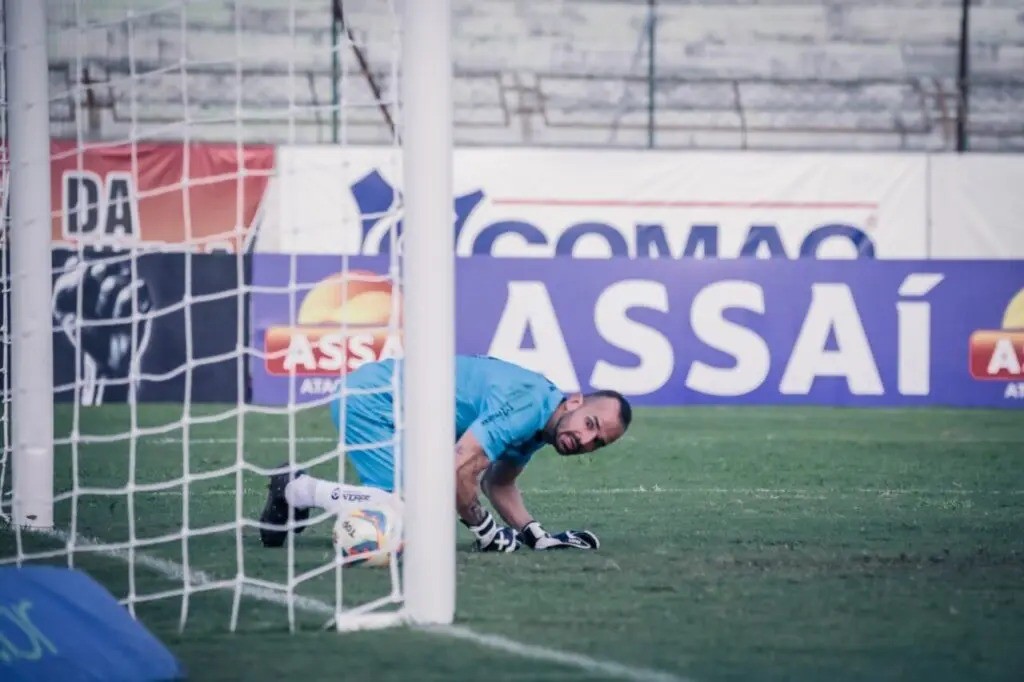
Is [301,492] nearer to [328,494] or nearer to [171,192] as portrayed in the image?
[328,494]

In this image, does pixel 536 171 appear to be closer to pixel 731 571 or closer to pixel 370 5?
pixel 370 5

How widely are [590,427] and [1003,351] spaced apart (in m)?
11.3

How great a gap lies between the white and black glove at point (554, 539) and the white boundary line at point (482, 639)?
150 centimetres

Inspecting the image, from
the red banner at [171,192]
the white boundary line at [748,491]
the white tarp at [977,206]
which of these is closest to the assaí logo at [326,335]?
the red banner at [171,192]

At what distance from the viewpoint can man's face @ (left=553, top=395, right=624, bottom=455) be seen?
23.1 feet

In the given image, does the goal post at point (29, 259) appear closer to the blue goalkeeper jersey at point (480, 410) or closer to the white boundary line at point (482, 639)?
the white boundary line at point (482, 639)

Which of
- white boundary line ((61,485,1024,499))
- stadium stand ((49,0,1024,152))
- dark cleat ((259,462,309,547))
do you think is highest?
stadium stand ((49,0,1024,152))

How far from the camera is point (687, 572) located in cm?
681

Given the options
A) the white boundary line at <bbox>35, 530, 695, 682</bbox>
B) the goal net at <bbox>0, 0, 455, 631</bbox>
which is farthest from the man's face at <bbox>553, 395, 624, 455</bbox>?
the white boundary line at <bbox>35, 530, 695, 682</bbox>

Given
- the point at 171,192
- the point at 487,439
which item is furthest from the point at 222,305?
the point at 487,439

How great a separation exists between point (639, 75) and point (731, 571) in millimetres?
13853

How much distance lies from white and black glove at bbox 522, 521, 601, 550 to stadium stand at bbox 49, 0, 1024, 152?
12298mm

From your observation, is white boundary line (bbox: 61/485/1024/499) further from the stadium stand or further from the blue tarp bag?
the stadium stand

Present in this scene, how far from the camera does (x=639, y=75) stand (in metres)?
20.1
